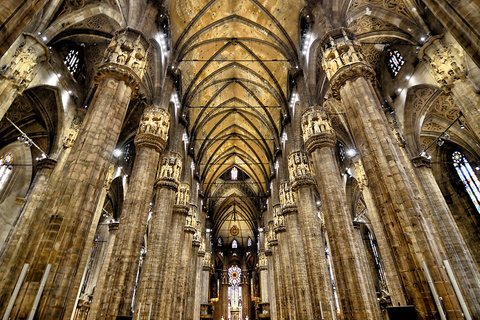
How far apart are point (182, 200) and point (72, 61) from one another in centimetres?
1091

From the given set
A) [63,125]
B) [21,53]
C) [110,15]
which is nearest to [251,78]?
[110,15]

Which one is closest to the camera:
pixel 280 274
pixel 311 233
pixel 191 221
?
pixel 311 233

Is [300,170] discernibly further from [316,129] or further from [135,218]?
[135,218]

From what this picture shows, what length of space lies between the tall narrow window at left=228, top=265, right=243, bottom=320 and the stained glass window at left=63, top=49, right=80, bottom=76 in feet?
132

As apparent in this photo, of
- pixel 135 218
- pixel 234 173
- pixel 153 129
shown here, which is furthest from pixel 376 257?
pixel 153 129

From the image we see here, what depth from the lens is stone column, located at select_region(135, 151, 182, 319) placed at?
39.3 ft

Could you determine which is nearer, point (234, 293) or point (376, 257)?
point (376, 257)

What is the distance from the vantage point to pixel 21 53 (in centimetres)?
1002

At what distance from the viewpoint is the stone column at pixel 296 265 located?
14.9 m

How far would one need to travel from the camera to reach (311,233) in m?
13.5

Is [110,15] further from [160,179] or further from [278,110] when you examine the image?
[278,110]

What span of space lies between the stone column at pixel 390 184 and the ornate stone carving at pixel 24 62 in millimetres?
11322

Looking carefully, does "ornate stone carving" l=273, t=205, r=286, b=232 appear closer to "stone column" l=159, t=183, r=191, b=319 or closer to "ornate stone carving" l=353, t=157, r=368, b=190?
"ornate stone carving" l=353, t=157, r=368, b=190

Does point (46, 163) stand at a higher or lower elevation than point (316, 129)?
lower
